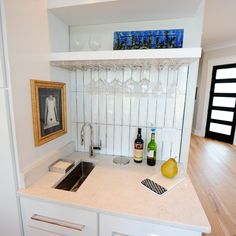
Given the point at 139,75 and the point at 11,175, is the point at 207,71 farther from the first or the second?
the point at 11,175

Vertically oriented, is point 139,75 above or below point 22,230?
above

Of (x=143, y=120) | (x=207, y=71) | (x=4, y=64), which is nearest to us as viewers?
(x=4, y=64)

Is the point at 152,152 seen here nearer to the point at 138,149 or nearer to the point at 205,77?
the point at 138,149

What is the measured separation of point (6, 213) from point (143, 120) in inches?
47.3

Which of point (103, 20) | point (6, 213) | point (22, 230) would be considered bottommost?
point (22, 230)

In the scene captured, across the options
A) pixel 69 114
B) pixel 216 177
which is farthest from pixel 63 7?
pixel 216 177

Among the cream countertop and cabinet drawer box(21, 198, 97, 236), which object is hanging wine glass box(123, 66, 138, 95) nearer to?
the cream countertop

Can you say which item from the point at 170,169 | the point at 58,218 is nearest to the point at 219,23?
the point at 170,169

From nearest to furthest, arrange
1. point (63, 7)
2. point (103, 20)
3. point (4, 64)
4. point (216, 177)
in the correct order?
point (4, 64)
point (63, 7)
point (103, 20)
point (216, 177)

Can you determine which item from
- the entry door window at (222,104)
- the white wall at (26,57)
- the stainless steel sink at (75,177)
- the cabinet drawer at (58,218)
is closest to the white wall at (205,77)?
the entry door window at (222,104)

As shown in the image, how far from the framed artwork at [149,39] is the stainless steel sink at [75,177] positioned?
109 cm

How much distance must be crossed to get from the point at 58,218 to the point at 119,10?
145cm

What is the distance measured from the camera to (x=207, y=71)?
15.0ft

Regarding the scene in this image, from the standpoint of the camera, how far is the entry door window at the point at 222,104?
413 cm
